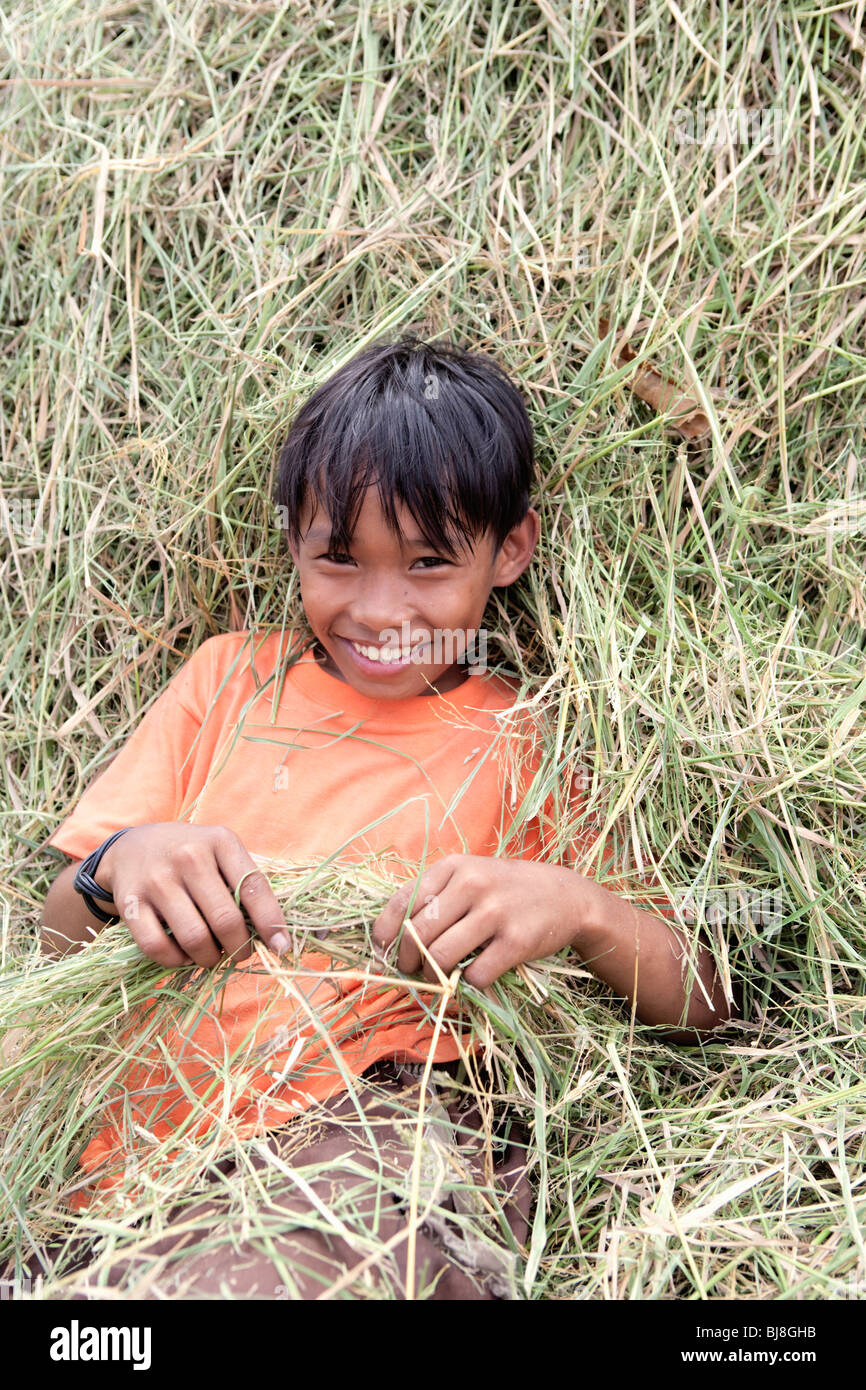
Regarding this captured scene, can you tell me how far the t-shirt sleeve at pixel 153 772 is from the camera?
1.79 meters

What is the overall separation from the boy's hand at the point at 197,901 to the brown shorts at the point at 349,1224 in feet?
0.82

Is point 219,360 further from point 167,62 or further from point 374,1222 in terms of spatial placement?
point 374,1222

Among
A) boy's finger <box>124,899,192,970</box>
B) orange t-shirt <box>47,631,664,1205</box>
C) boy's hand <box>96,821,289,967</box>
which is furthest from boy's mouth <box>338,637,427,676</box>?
boy's finger <box>124,899,192,970</box>

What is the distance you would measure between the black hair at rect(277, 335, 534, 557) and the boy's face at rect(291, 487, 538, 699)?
2 centimetres

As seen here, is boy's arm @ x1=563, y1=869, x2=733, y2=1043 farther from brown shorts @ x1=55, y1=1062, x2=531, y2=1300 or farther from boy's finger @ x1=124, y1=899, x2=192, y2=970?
boy's finger @ x1=124, y1=899, x2=192, y2=970

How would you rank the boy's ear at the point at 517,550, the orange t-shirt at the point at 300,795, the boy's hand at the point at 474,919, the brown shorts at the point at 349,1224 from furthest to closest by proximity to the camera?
the boy's ear at the point at 517,550 < the orange t-shirt at the point at 300,795 < the boy's hand at the point at 474,919 < the brown shorts at the point at 349,1224

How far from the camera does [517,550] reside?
1.98m

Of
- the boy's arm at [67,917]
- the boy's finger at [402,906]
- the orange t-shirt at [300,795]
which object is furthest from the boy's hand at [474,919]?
the boy's arm at [67,917]

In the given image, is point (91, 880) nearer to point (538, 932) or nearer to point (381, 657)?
point (381, 657)

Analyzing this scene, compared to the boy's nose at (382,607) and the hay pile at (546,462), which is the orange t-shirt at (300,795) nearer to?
the hay pile at (546,462)

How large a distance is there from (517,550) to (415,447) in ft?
1.06

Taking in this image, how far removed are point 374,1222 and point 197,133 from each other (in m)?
1.96

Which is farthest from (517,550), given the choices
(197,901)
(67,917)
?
(67,917)

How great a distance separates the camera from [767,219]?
79.9 inches
